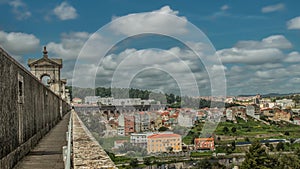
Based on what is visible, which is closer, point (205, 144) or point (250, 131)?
point (205, 144)

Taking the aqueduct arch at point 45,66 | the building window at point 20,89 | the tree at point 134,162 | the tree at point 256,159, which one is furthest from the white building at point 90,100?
the building window at point 20,89

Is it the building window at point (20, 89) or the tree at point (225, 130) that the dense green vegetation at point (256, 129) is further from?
the building window at point (20, 89)

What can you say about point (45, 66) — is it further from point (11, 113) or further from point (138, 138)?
point (138, 138)

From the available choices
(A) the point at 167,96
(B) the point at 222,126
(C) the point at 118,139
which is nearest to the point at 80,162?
(A) the point at 167,96

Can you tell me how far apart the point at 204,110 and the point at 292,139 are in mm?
35579

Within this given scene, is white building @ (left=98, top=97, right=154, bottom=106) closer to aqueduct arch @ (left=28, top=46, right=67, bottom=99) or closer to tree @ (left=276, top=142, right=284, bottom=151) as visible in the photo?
aqueduct arch @ (left=28, top=46, right=67, bottom=99)

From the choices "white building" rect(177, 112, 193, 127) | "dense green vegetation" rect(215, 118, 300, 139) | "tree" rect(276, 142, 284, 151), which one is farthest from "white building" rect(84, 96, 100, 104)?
"dense green vegetation" rect(215, 118, 300, 139)

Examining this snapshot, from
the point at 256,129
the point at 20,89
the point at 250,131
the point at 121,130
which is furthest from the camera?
the point at 256,129

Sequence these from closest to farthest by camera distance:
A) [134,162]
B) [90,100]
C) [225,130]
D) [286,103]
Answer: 1. [90,100]
2. [134,162]
3. [225,130]
4. [286,103]

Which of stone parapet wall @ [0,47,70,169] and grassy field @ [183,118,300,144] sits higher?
stone parapet wall @ [0,47,70,169]

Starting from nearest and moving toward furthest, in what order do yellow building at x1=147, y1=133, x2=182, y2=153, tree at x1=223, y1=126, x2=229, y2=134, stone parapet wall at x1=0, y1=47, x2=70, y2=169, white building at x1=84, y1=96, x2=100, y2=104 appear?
1. stone parapet wall at x1=0, y1=47, x2=70, y2=169
2. white building at x1=84, y1=96, x2=100, y2=104
3. yellow building at x1=147, y1=133, x2=182, y2=153
4. tree at x1=223, y1=126, x2=229, y2=134

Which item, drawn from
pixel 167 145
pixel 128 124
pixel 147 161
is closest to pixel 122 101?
pixel 128 124

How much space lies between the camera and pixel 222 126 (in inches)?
3937

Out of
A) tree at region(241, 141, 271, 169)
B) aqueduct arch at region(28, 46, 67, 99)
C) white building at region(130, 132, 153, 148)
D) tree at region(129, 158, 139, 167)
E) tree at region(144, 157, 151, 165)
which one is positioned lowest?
tree at region(144, 157, 151, 165)
